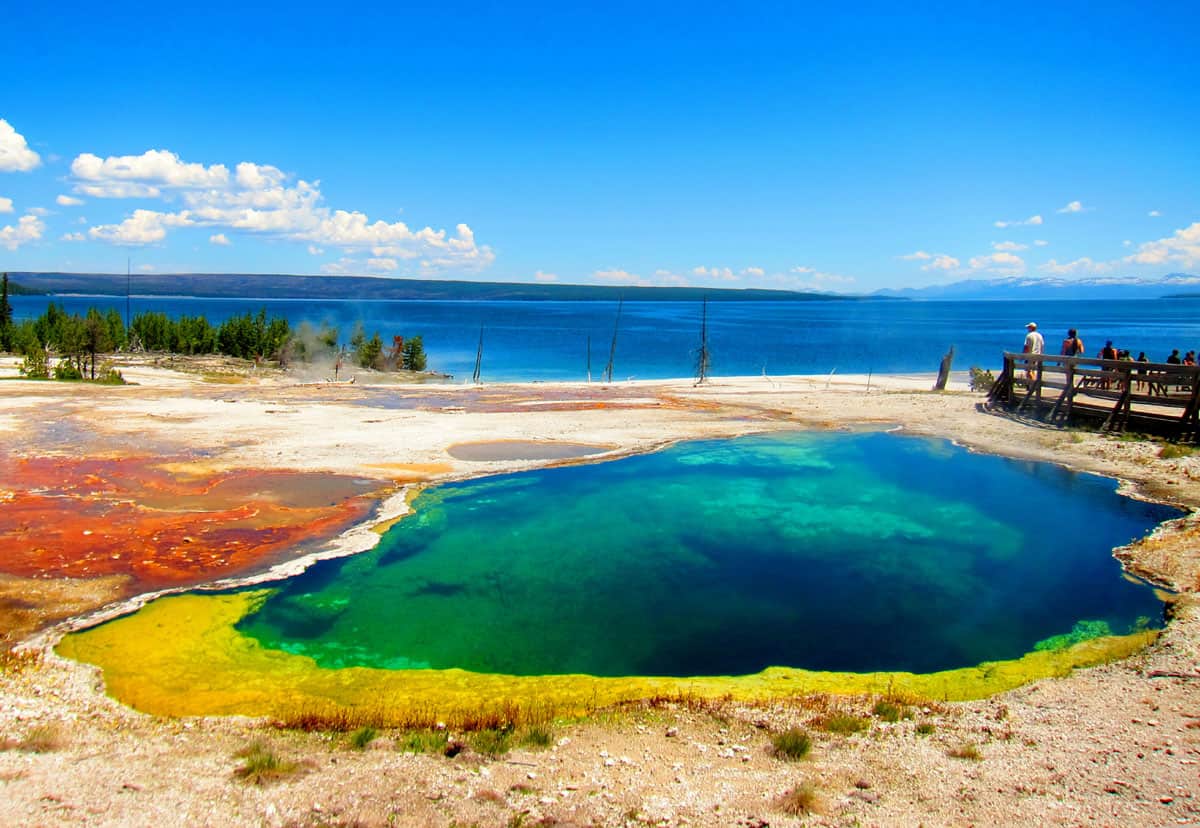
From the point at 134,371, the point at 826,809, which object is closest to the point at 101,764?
the point at 826,809

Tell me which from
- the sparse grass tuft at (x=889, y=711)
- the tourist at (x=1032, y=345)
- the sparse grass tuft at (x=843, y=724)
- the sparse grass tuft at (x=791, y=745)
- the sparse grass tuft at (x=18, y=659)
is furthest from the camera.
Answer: the tourist at (x=1032, y=345)

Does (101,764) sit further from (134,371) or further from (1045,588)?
(134,371)

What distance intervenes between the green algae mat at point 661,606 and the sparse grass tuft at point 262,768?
59.7 inches

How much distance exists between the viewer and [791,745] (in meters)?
7.55

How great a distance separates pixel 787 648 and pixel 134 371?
5581 cm

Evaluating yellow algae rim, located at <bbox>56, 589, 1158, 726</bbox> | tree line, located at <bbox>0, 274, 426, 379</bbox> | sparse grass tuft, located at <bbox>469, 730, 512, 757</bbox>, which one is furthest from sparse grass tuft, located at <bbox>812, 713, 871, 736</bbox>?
tree line, located at <bbox>0, 274, 426, 379</bbox>

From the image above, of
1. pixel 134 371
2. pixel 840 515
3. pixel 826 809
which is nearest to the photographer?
pixel 826 809

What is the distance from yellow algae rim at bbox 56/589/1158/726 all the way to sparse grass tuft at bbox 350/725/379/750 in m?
0.35

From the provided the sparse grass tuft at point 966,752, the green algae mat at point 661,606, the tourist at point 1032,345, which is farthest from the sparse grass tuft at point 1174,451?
the sparse grass tuft at point 966,752

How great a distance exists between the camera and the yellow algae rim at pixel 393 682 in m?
8.84

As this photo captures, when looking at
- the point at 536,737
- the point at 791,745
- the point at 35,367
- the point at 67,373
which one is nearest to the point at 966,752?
the point at 791,745

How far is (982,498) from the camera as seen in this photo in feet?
64.7

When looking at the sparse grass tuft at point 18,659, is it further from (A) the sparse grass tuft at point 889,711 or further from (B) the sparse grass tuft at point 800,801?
(A) the sparse grass tuft at point 889,711

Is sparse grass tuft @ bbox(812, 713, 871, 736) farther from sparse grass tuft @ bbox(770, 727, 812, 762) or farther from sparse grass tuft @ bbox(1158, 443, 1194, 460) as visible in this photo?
sparse grass tuft @ bbox(1158, 443, 1194, 460)
